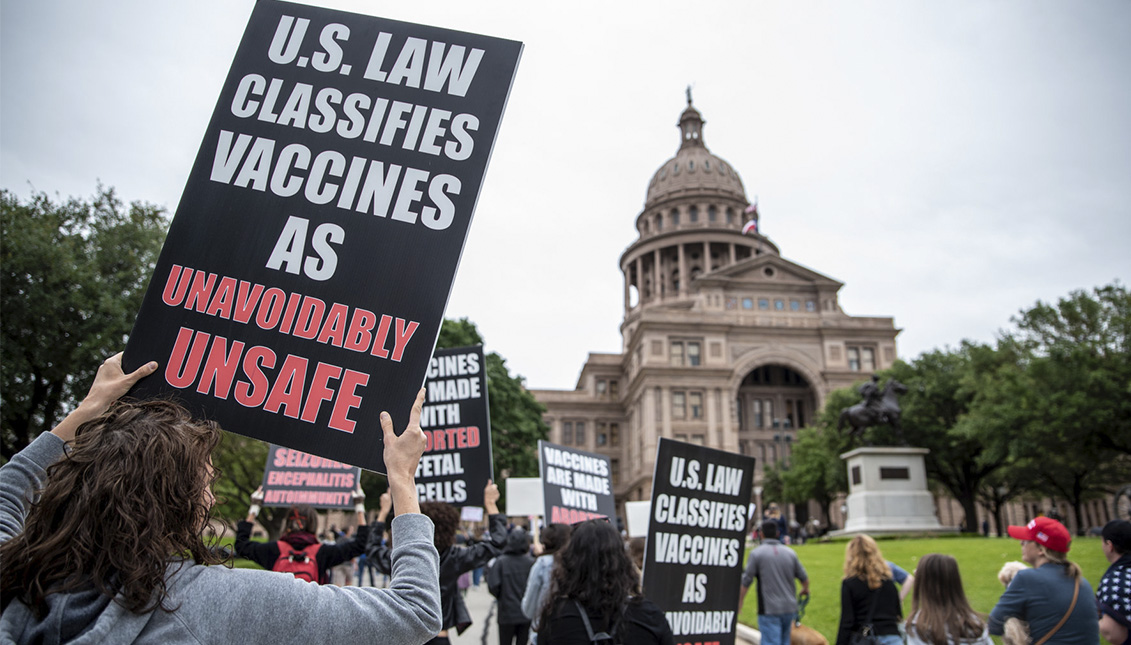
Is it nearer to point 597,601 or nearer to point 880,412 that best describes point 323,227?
point 597,601

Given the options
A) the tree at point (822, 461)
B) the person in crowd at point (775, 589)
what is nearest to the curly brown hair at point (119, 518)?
the person in crowd at point (775, 589)

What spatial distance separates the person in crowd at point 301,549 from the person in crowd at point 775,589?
14.5ft

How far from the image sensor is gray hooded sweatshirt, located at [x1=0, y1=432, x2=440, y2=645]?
1.77 meters

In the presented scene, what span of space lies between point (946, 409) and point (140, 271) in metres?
43.1

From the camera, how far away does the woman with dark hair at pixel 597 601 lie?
4168mm

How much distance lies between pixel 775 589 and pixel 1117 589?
421cm

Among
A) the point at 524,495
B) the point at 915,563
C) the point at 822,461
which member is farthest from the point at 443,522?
the point at 822,461

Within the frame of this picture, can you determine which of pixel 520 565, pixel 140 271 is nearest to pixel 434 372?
pixel 520 565

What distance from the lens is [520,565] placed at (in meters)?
8.62

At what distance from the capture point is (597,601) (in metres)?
4.23

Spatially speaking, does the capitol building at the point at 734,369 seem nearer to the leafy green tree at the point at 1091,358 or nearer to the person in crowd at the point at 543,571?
the leafy green tree at the point at 1091,358

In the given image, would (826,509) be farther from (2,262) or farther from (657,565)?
(657,565)

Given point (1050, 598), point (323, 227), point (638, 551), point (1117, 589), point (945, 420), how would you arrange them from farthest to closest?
point (945, 420) < point (638, 551) < point (1050, 598) < point (1117, 589) < point (323, 227)

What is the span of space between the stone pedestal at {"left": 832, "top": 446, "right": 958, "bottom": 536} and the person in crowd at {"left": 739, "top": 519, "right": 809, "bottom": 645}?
66.8 feet
